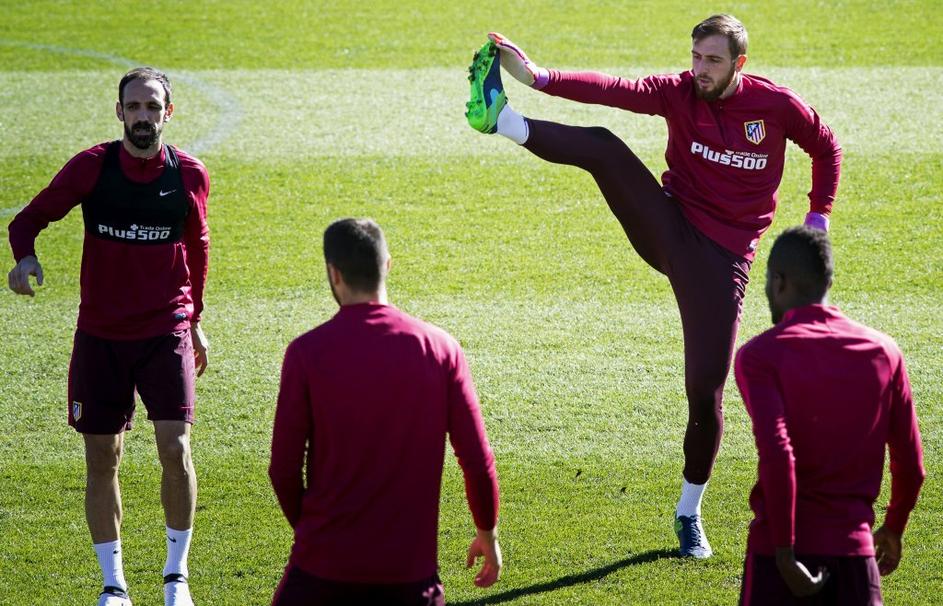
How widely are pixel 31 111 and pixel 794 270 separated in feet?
34.5

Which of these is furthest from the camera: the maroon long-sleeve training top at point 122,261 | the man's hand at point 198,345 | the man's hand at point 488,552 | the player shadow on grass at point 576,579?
the man's hand at point 198,345

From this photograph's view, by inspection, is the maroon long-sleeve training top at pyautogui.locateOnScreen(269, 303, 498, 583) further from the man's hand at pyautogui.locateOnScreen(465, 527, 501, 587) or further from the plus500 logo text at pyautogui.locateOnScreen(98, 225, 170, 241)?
the plus500 logo text at pyautogui.locateOnScreen(98, 225, 170, 241)

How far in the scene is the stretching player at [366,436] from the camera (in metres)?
3.29

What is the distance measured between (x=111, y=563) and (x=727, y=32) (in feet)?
10.9

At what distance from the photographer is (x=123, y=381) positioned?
487 cm

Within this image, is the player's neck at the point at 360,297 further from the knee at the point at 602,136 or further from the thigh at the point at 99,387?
the knee at the point at 602,136

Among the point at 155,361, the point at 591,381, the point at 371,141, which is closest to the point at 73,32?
the point at 371,141

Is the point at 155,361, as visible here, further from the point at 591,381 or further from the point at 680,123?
the point at 591,381

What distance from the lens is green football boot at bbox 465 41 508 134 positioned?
5238mm

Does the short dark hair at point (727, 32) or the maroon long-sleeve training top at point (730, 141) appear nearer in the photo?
the short dark hair at point (727, 32)

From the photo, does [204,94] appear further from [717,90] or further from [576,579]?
[576,579]

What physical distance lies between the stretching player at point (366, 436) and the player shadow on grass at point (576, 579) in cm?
161

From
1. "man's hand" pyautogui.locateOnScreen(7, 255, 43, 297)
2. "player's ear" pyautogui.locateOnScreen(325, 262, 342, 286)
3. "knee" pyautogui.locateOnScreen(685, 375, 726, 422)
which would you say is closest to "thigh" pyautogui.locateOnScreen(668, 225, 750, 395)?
"knee" pyautogui.locateOnScreen(685, 375, 726, 422)

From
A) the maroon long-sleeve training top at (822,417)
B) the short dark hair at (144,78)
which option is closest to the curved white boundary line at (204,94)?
the short dark hair at (144,78)
